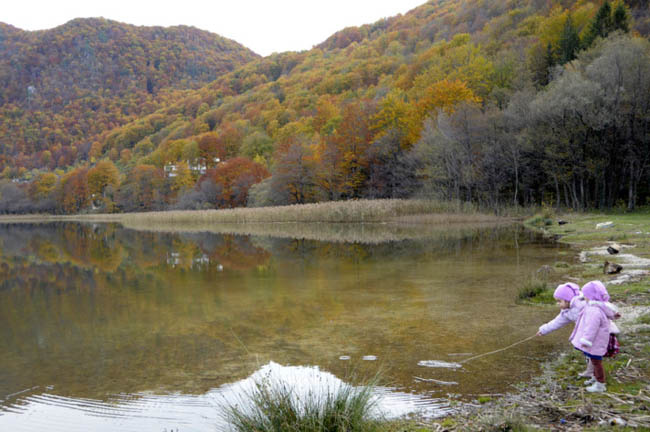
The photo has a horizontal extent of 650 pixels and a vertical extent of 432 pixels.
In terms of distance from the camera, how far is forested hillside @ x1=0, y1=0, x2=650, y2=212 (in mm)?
30531

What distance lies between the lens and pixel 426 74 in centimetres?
5456

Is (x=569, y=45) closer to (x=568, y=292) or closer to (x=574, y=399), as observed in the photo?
(x=568, y=292)

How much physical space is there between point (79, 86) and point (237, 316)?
190325 mm

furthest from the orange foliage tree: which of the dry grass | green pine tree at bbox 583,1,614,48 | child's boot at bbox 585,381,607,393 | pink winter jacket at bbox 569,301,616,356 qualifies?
child's boot at bbox 585,381,607,393

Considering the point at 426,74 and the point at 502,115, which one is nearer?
the point at 502,115

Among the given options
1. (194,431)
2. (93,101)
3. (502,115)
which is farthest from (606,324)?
(93,101)

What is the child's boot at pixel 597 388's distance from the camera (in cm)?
429

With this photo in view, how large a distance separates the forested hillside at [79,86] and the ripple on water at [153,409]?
144657 mm

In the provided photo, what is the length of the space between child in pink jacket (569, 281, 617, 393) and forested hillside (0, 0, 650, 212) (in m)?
28.8

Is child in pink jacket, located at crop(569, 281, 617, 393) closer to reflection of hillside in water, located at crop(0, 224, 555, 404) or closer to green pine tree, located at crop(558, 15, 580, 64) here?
reflection of hillside in water, located at crop(0, 224, 555, 404)

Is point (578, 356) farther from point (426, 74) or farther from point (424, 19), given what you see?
point (424, 19)

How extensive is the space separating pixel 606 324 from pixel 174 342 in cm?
570

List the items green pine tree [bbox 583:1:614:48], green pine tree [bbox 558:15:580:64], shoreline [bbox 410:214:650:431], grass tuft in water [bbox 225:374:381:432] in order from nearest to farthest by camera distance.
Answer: grass tuft in water [bbox 225:374:381:432] → shoreline [bbox 410:214:650:431] → green pine tree [bbox 583:1:614:48] → green pine tree [bbox 558:15:580:64]

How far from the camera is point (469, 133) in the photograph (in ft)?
119
